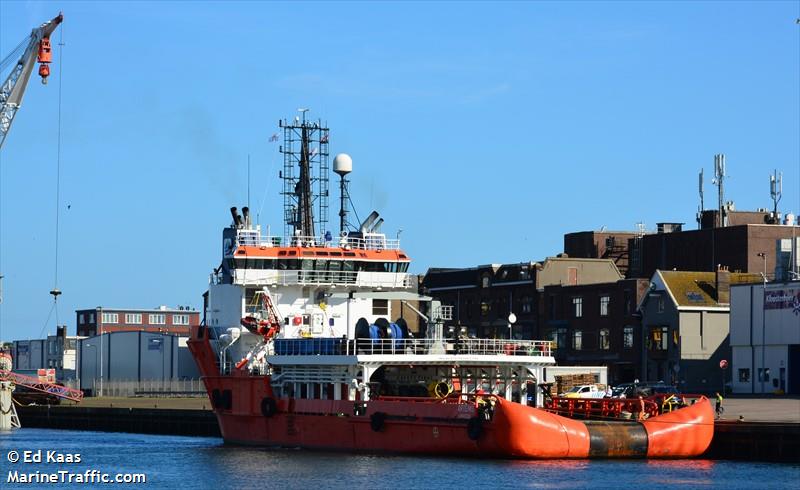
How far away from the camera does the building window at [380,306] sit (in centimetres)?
6141

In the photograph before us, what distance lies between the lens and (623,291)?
310ft

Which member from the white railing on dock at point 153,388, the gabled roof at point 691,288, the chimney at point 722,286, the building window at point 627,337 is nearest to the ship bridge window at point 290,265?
the gabled roof at point 691,288

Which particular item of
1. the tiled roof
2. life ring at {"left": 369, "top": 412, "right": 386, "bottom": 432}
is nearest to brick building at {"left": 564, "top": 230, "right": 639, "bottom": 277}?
the tiled roof

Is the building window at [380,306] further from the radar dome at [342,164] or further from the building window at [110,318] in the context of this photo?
the building window at [110,318]

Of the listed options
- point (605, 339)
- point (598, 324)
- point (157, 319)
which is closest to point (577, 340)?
point (598, 324)

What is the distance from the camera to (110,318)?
6319 inches

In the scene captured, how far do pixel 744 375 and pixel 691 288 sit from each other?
1084cm

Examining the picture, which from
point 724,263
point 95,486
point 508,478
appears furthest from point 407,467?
point 724,263

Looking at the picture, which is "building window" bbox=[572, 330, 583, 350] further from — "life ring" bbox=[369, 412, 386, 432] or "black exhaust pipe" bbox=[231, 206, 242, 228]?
"life ring" bbox=[369, 412, 386, 432]

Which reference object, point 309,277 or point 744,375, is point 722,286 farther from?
point 309,277

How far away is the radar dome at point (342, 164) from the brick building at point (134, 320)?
96.2 m

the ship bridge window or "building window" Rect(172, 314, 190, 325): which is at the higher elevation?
the ship bridge window

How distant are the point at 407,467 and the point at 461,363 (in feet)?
17.8

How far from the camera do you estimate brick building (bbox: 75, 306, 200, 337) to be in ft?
525
